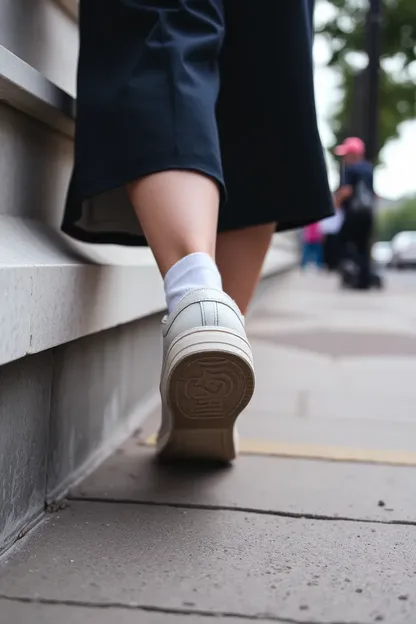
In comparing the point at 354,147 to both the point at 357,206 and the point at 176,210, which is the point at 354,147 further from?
the point at 176,210

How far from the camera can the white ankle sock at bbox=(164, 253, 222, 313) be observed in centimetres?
129

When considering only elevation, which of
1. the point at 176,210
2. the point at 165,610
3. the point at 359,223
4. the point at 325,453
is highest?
the point at 359,223

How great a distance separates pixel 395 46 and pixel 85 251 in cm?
1342

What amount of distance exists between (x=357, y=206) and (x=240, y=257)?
21.6 feet

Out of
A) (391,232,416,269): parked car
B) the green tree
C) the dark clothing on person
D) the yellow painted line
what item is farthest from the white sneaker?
(391,232,416,269): parked car

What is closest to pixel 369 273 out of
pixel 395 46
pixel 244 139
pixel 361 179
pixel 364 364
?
pixel 361 179

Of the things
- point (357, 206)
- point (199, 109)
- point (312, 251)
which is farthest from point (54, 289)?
point (312, 251)

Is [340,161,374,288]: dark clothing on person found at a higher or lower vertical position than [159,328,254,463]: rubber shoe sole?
higher

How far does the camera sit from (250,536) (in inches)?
50.8

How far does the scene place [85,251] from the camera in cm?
170

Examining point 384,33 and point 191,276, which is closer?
point 191,276

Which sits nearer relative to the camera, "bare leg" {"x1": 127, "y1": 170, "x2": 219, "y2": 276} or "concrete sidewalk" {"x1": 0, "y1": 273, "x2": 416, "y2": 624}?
Result: "concrete sidewalk" {"x1": 0, "y1": 273, "x2": 416, "y2": 624}

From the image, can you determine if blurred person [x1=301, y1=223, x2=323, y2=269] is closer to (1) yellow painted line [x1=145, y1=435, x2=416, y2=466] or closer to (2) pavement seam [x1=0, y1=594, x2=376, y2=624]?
(1) yellow painted line [x1=145, y1=435, x2=416, y2=466]

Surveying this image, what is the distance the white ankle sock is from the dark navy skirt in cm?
14
